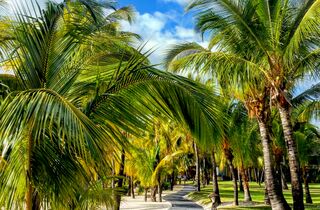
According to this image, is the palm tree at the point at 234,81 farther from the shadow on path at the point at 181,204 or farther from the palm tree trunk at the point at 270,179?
the shadow on path at the point at 181,204

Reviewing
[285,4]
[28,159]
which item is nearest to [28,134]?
[28,159]

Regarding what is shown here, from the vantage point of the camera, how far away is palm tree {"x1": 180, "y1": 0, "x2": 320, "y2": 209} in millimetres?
11148

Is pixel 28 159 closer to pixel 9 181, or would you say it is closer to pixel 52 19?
pixel 9 181

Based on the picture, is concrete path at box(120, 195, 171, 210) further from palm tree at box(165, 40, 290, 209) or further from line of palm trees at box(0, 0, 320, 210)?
line of palm trees at box(0, 0, 320, 210)

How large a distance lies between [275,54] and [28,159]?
9221 millimetres

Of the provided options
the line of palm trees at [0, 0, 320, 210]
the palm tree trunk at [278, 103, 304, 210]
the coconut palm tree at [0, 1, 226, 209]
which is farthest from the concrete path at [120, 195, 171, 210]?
the coconut palm tree at [0, 1, 226, 209]

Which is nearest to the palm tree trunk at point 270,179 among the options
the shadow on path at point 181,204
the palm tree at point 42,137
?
the palm tree at point 42,137

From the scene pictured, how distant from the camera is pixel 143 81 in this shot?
467 cm

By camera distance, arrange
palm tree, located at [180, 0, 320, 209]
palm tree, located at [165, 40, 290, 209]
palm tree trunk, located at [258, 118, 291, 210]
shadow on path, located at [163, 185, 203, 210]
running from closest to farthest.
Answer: palm tree, located at [180, 0, 320, 209]
palm tree, located at [165, 40, 290, 209]
palm tree trunk, located at [258, 118, 291, 210]
shadow on path, located at [163, 185, 203, 210]

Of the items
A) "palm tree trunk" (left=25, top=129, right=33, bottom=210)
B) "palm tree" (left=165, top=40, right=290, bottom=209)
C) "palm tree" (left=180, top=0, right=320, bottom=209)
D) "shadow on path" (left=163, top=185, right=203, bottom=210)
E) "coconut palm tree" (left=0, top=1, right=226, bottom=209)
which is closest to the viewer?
"palm tree trunk" (left=25, top=129, right=33, bottom=210)

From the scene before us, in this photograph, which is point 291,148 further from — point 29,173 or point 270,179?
point 29,173

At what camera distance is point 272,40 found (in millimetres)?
11078

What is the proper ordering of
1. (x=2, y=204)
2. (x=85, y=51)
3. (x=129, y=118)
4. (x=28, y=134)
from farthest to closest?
(x=85, y=51), (x=129, y=118), (x=2, y=204), (x=28, y=134)

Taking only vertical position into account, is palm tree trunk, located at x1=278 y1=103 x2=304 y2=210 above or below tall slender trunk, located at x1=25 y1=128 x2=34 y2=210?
above
